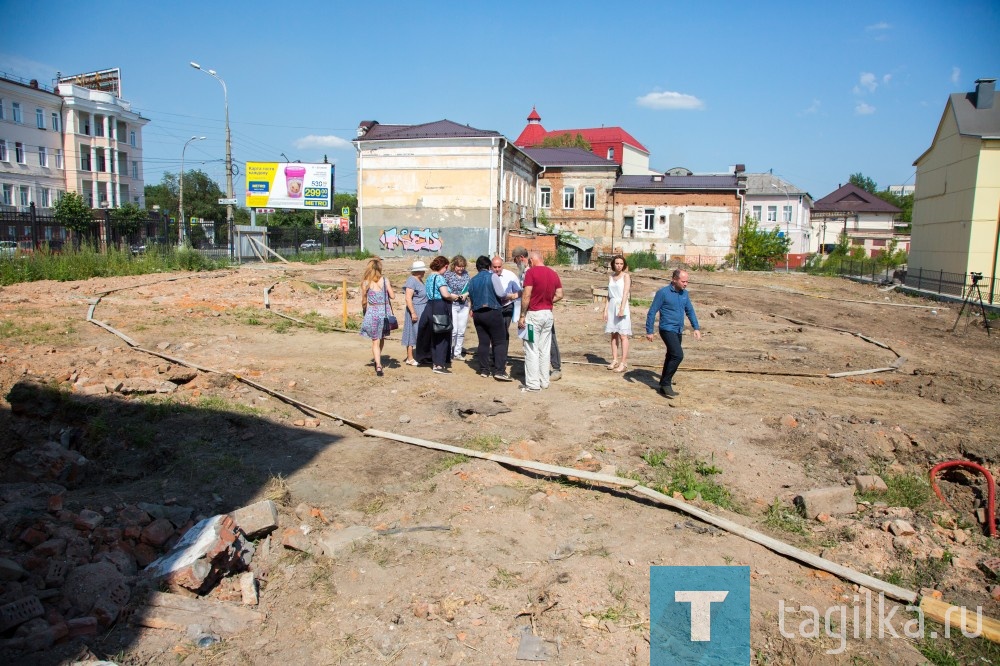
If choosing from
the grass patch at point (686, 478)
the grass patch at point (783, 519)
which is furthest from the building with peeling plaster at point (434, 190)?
the grass patch at point (783, 519)

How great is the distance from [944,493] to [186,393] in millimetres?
8539

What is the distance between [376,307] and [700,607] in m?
6.66

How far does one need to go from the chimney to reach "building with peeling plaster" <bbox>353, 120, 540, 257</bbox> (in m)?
22.1

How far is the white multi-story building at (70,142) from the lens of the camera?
161 ft

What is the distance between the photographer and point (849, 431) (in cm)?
760

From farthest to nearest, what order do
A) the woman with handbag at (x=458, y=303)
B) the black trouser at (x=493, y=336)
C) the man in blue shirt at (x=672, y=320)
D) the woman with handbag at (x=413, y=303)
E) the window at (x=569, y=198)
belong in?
the window at (x=569, y=198) → the woman with handbag at (x=458, y=303) → the woman with handbag at (x=413, y=303) → the black trouser at (x=493, y=336) → the man in blue shirt at (x=672, y=320)

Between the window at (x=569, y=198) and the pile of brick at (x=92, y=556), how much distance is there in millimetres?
47785

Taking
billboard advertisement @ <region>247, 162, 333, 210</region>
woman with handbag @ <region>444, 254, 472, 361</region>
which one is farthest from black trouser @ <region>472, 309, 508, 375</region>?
billboard advertisement @ <region>247, 162, 333, 210</region>

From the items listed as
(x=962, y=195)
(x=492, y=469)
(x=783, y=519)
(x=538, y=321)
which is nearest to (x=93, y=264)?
(x=538, y=321)

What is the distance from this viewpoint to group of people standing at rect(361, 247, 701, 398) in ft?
30.2

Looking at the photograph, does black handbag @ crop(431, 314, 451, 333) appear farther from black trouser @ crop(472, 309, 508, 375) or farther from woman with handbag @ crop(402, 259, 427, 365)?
black trouser @ crop(472, 309, 508, 375)

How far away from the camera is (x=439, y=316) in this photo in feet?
33.1

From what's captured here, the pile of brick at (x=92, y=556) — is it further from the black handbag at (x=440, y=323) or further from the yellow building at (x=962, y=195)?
the yellow building at (x=962, y=195)

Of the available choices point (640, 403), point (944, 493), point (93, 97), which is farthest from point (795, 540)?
point (93, 97)
